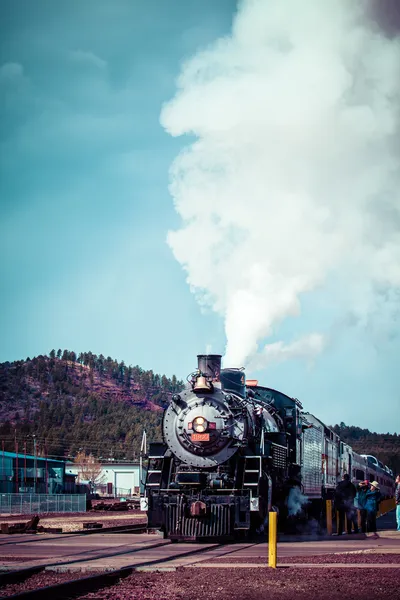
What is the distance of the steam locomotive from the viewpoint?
16672mm

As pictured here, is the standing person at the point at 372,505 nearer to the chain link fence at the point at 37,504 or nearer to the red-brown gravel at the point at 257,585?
the red-brown gravel at the point at 257,585

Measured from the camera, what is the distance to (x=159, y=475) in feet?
60.1

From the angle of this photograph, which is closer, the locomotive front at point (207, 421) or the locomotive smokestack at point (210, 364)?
the locomotive front at point (207, 421)

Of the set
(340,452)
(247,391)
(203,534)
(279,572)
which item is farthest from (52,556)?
(340,452)

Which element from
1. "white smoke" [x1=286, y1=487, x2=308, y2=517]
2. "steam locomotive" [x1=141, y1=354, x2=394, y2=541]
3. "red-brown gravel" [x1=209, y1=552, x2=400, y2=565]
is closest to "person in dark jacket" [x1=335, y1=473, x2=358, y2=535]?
"white smoke" [x1=286, y1=487, x2=308, y2=517]

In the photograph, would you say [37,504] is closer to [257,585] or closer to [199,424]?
[199,424]

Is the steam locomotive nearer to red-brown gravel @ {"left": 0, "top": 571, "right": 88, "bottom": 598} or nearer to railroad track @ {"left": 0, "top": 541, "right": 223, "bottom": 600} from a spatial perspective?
railroad track @ {"left": 0, "top": 541, "right": 223, "bottom": 600}

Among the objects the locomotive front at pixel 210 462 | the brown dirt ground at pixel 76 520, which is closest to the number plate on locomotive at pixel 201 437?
the locomotive front at pixel 210 462

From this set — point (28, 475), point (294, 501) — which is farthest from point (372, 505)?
point (28, 475)

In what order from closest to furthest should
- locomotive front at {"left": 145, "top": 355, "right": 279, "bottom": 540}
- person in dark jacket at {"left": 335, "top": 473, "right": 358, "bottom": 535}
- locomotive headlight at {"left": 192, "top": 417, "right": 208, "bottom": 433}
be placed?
locomotive front at {"left": 145, "top": 355, "right": 279, "bottom": 540}, locomotive headlight at {"left": 192, "top": 417, "right": 208, "bottom": 433}, person in dark jacket at {"left": 335, "top": 473, "right": 358, "bottom": 535}

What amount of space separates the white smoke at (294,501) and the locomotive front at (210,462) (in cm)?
305

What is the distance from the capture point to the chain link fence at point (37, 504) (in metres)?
43.1

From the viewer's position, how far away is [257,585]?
984cm

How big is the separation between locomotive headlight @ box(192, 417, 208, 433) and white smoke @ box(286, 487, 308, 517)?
4798 mm
